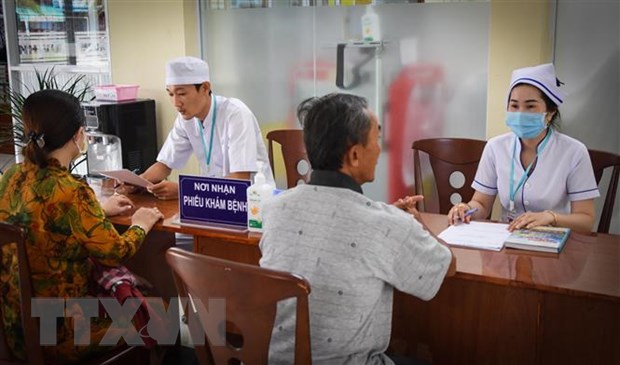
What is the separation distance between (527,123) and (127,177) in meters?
1.45

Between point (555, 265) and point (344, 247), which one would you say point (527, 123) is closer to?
point (555, 265)

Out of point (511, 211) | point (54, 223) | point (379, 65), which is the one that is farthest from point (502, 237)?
point (379, 65)

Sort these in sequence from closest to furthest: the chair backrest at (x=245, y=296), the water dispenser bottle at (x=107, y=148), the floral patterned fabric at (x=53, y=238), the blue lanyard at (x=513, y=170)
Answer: the chair backrest at (x=245, y=296)
the floral patterned fabric at (x=53, y=238)
the blue lanyard at (x=513, y=170)
the water dispenser bottle at (x=107, y=148)

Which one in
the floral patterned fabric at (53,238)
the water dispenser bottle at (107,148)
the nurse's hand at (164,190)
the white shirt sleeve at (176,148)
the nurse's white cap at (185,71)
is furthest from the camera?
the water dispenser bottle at (107,148)

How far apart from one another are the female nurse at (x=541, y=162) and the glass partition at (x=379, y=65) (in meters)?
1.08

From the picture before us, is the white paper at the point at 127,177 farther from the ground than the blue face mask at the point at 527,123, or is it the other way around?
the blue face mask at the point at 527,123

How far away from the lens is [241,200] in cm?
207

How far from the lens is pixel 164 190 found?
253cm

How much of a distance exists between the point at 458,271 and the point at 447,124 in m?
1.87

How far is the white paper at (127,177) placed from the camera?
96.2 inches

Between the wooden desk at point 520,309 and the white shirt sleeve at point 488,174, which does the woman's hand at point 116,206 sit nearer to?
the wooden desk at point 520,309

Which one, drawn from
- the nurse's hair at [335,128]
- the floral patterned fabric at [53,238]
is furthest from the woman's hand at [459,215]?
the floral patterned fabric at [53,238]

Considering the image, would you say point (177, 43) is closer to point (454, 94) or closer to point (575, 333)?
point (454, 94)

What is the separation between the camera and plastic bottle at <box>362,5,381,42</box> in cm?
350
